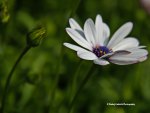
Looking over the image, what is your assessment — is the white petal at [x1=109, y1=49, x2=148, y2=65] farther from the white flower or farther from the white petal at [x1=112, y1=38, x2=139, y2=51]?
the white petal at [x1=112, y1=38, x2=139, y2=51]

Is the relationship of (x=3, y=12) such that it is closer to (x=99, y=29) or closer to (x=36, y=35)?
(x=36, y=35)

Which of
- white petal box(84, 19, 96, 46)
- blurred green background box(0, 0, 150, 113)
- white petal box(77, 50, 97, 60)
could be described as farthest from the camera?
blurred green background box(0, 0, 150, 113)

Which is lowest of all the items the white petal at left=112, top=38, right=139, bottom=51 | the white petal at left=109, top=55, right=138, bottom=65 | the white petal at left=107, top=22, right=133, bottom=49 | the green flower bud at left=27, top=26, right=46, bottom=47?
the white petal at left=109, top=55, right=138, bottom=65

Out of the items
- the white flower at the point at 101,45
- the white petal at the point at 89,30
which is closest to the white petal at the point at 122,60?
the white flower at the point at 101,45

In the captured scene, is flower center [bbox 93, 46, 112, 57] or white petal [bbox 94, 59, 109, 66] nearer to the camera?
white petal [bbox 94, 59, 109, 66]

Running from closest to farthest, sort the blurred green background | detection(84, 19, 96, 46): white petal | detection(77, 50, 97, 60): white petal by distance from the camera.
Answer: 1. detection(77, 50, 97, 60): white petal
2. detection(84, 19, 96, 46): white petal
3. the blurred green background

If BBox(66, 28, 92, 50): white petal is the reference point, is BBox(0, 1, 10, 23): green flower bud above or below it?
above

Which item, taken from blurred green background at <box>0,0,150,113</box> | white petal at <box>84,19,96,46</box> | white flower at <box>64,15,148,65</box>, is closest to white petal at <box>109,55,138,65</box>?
white flower at <box>64,15,148,65</box>
